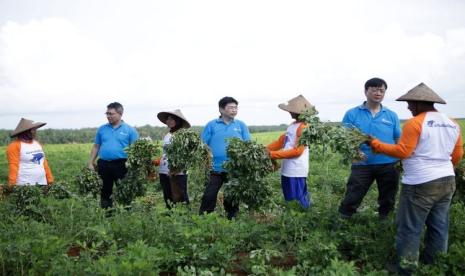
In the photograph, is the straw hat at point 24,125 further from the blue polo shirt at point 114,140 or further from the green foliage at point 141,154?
the green foliage at point 141,154

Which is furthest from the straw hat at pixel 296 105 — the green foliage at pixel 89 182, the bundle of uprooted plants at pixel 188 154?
the green foliage at pixel 89 182

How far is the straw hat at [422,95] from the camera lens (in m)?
4.19

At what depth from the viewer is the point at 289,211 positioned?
210 inches

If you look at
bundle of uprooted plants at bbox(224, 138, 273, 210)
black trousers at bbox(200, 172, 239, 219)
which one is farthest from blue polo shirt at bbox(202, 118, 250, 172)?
bundle of uprooted plants at bbox(224, 138, 273, 210)

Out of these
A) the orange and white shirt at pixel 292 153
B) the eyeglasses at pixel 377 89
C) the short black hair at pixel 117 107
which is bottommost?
the orange and white shirt at pixel 292 153

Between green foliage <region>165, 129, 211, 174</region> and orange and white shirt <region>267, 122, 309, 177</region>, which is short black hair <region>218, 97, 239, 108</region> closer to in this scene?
green foliage <region>165, 129, 211, 174</region>

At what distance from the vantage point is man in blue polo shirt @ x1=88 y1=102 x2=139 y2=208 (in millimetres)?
6945

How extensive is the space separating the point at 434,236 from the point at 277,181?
7.07 m

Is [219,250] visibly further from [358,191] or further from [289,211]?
[358,191]

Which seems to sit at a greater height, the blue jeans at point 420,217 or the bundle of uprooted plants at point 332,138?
the bundle of uprooted plants at point 332,138

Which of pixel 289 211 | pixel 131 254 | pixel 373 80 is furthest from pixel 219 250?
pixel 373 80

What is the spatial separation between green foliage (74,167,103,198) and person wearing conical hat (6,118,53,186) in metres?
0.58

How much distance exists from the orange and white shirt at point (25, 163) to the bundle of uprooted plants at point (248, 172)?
2.77 meters

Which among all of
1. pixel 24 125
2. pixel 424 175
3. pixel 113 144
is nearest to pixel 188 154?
pixel 113 144
